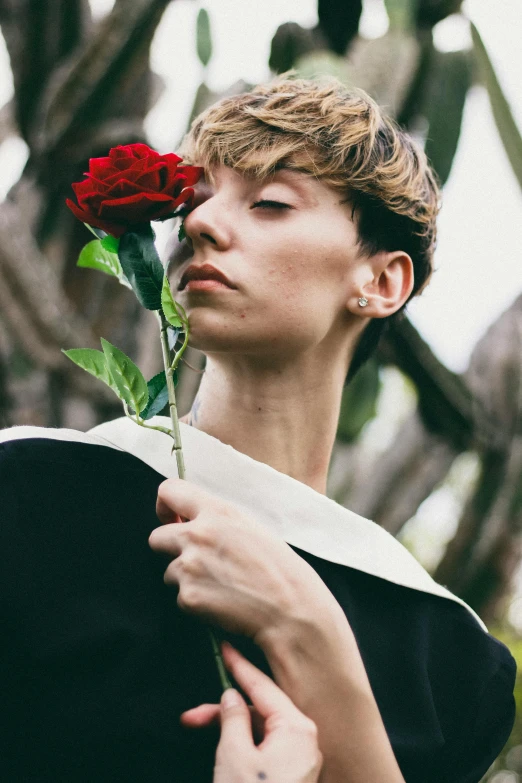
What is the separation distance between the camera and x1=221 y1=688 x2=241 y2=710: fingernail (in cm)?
107

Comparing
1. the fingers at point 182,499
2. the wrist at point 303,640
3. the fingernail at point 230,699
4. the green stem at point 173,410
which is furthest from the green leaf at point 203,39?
the fingernail at point 230,699

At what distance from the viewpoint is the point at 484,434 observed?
13.4 ft

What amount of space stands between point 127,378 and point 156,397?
61 mm

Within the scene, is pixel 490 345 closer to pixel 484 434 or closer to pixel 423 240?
pixel 484 434

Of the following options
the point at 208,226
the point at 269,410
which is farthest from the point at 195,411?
the point at 208,226

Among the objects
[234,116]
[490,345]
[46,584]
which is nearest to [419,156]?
[234,116]

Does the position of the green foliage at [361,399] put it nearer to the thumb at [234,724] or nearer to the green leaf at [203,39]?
the green leaf at [203,39]

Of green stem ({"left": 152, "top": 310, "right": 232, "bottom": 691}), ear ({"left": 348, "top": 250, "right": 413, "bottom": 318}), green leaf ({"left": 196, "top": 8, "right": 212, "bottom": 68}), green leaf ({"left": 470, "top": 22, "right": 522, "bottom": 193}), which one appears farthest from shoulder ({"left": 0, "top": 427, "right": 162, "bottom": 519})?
green leaf ({"left": 196, "top": 8, "right": 212, "bottom": 68})

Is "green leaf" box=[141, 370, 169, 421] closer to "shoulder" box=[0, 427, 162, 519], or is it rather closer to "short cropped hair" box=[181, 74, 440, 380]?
"shoulder" box=[0, 427, 162, 519]

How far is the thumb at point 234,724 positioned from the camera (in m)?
1.02

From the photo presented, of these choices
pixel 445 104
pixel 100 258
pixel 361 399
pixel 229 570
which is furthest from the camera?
pixel 361 399

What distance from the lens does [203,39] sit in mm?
3465

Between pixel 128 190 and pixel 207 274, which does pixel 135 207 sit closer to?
pixel 128 190

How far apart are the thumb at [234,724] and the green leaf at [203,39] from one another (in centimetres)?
292
